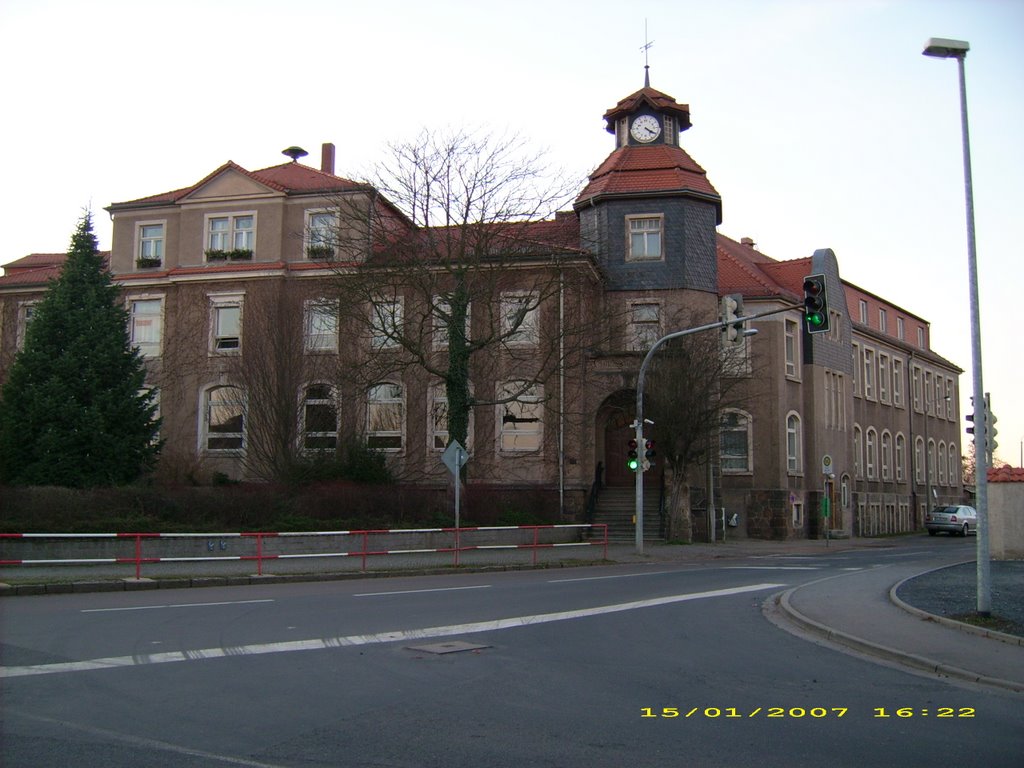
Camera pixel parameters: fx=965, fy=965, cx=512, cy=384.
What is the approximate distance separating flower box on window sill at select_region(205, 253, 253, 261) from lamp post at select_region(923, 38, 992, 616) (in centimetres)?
2883

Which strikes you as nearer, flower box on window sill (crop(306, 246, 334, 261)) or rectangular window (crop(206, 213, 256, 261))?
flower box on window sill (crop(306, 246, 334, 261))

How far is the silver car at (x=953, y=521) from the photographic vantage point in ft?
157

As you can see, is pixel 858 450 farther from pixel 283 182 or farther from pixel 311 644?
pixel 311 644

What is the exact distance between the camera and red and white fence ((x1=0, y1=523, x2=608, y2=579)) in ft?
63.7

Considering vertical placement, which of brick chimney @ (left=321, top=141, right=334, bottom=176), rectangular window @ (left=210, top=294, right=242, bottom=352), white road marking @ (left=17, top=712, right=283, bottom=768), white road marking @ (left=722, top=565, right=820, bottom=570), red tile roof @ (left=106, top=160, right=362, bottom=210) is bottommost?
white road marking @ (left=722, top=565, right=820, bottom=570)

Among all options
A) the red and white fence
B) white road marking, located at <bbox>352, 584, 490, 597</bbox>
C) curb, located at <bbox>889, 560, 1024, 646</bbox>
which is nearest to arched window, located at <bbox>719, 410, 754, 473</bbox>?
the red and white fence

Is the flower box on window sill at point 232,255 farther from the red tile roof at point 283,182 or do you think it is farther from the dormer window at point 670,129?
the dormer window at point 670,129

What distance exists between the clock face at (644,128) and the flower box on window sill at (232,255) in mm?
16232

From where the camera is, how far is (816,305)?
1673cm

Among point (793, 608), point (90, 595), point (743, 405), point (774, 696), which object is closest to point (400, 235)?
point (743, 405)

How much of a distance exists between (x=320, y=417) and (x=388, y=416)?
280 cm

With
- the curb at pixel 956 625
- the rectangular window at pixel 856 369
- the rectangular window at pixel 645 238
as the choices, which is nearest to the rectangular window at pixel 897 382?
the rectangular window at pixel 856 369

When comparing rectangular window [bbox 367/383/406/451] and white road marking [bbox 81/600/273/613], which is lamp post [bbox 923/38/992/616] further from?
rectangular window [bbox 367/383/406/451]

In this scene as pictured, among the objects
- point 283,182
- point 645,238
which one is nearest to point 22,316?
point 283,182
